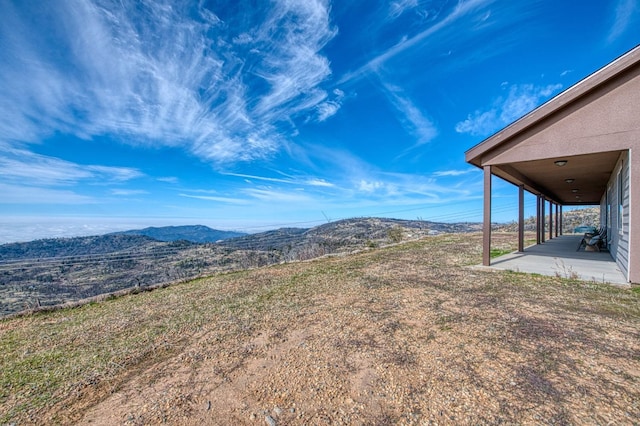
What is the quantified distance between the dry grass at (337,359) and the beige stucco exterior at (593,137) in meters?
1.95

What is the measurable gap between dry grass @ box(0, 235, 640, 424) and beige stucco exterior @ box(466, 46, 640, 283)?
6.40 ft

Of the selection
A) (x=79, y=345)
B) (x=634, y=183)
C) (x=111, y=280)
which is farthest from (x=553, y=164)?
(x=111, y=280)

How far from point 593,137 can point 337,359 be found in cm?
637

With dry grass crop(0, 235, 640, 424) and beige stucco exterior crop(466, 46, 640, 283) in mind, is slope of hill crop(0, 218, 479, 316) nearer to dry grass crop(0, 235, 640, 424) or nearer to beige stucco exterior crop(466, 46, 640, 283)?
dry grass crop(0, 235, 640, 424)

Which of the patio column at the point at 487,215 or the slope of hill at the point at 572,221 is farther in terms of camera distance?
the slope of hill at the point at 572,221

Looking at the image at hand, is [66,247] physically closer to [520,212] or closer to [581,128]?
[581,128]

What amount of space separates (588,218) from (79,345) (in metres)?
30.4

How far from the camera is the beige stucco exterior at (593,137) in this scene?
467cm

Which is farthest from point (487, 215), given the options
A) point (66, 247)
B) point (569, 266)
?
point (66, 247)

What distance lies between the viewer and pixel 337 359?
2533 millimetres

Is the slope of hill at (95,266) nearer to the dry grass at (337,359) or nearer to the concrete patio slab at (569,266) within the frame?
the dry grass at (337,359)

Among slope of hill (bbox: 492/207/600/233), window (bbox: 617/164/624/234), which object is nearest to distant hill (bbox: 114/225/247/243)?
slope of hill (bbox: 492/207/600/233)

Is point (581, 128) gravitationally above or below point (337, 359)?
above

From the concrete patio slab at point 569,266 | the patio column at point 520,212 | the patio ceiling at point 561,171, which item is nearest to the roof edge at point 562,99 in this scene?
the patio ceiling at point 561,171
